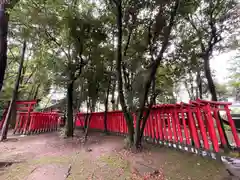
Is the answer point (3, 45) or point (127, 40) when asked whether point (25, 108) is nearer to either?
point (3, 45)

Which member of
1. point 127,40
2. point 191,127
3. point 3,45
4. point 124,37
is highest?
point 124,37

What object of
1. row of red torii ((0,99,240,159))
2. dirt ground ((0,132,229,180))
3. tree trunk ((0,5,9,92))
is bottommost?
dirt ground ((0,132,229,180))

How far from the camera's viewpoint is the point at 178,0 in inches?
145

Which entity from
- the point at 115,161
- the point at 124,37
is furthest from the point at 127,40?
the point at 115,161

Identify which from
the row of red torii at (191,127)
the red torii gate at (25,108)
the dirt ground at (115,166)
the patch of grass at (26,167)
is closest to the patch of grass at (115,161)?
the dirt ground at (115,166)

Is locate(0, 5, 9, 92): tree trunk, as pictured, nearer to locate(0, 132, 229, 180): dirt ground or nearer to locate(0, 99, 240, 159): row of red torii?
locate(0, 132, 229, 180): dirt ground

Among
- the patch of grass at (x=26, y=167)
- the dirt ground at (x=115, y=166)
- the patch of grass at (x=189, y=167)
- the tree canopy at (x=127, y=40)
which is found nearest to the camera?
the patch of grass at (x=189, y=167)

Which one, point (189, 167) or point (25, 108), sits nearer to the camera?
point (189, 167)

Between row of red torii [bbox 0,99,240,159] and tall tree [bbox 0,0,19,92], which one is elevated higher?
tall tree [bbox 0,0,19,92]

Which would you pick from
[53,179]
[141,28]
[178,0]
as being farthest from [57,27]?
[53,179]

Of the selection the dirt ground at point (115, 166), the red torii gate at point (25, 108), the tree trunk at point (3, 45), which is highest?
the tree trunk at point (3, 45)

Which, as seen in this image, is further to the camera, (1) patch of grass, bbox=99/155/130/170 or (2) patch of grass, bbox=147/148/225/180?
(1) patch of grass, bbox=99/155/130/170

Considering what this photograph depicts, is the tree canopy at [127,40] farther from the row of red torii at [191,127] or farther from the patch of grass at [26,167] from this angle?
the patch of grass at [26,167]

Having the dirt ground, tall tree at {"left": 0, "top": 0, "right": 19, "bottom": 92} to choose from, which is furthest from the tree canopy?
the dirt ground
